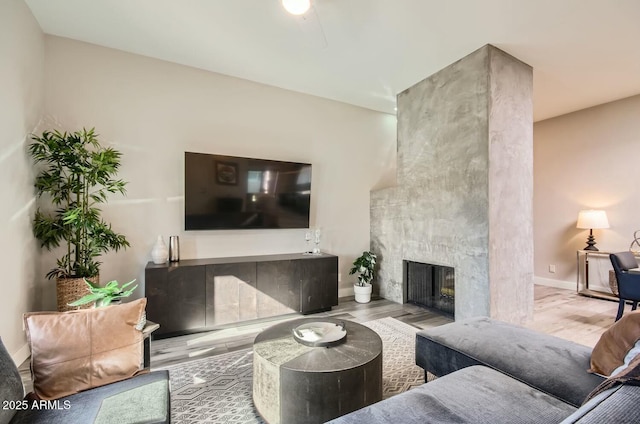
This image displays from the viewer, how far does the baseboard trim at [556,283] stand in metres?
4.92

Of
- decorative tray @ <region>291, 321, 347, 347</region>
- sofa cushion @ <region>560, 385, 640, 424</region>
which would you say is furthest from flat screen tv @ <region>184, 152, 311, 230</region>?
sofa cushion @ <region>560, 385, 640, 424</region>

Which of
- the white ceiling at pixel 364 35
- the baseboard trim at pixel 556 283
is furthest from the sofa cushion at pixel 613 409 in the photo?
the baseboard trim at pixel 556 283

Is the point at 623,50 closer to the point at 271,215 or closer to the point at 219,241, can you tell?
the point at 271,215

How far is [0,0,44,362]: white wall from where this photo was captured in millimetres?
2221

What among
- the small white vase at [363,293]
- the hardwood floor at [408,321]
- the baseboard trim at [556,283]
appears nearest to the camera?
the hardwood floor at [408,321]

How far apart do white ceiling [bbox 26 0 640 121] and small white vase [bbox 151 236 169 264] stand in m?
2.14

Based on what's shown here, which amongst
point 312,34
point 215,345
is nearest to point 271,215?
point 215,345

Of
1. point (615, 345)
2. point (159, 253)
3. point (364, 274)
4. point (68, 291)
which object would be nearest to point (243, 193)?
point (159, 253)

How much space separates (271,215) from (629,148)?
17.3ft

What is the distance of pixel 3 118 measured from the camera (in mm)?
2213

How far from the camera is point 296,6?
2.38 meters

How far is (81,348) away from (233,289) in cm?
195

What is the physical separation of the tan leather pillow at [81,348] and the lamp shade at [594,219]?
5761mm

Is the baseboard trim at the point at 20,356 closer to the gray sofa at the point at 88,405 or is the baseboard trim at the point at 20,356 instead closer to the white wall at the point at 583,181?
the gray sofa at the point at 88,405
